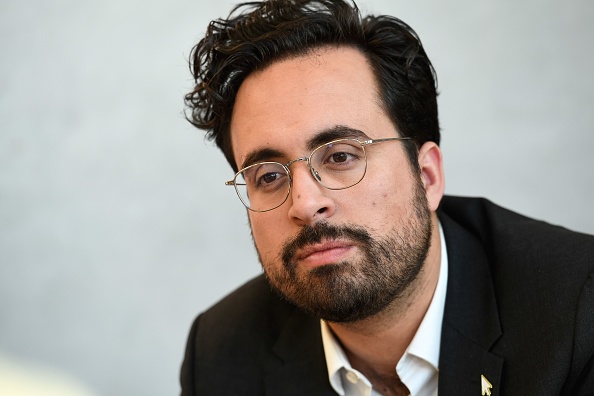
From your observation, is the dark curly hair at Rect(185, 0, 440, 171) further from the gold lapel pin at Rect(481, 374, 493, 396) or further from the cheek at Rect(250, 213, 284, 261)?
the gold lapel pin at Rect(481, 374, 493, 396)

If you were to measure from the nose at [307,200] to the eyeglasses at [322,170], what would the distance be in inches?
0.8

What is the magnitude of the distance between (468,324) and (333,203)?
2.07ft

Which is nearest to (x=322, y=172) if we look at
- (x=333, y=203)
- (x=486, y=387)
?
(x=333, y=203)

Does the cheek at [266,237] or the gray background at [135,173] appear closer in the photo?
the cheek at [266,237]

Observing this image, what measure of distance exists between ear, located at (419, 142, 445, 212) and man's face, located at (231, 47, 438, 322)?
0.10m

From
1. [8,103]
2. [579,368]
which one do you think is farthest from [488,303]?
[8,103]

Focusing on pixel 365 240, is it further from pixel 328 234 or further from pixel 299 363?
pixel 299 363

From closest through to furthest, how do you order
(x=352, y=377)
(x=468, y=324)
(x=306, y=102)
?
(x=306, y=102), (x=468, y=324), (x=352, y=377)

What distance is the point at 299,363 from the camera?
274 cm

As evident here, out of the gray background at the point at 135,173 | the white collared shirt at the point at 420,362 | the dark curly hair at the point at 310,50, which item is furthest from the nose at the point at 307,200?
the gray background at the point at 135,173

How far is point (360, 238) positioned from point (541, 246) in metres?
0.65

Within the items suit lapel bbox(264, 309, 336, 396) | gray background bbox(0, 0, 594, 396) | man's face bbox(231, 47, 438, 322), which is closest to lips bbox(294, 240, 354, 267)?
man's face bbox(231, 47, 438, 322)

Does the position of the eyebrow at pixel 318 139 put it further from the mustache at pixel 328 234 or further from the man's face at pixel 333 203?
the mustache at pixel 328 234

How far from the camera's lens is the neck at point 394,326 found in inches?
98.7
